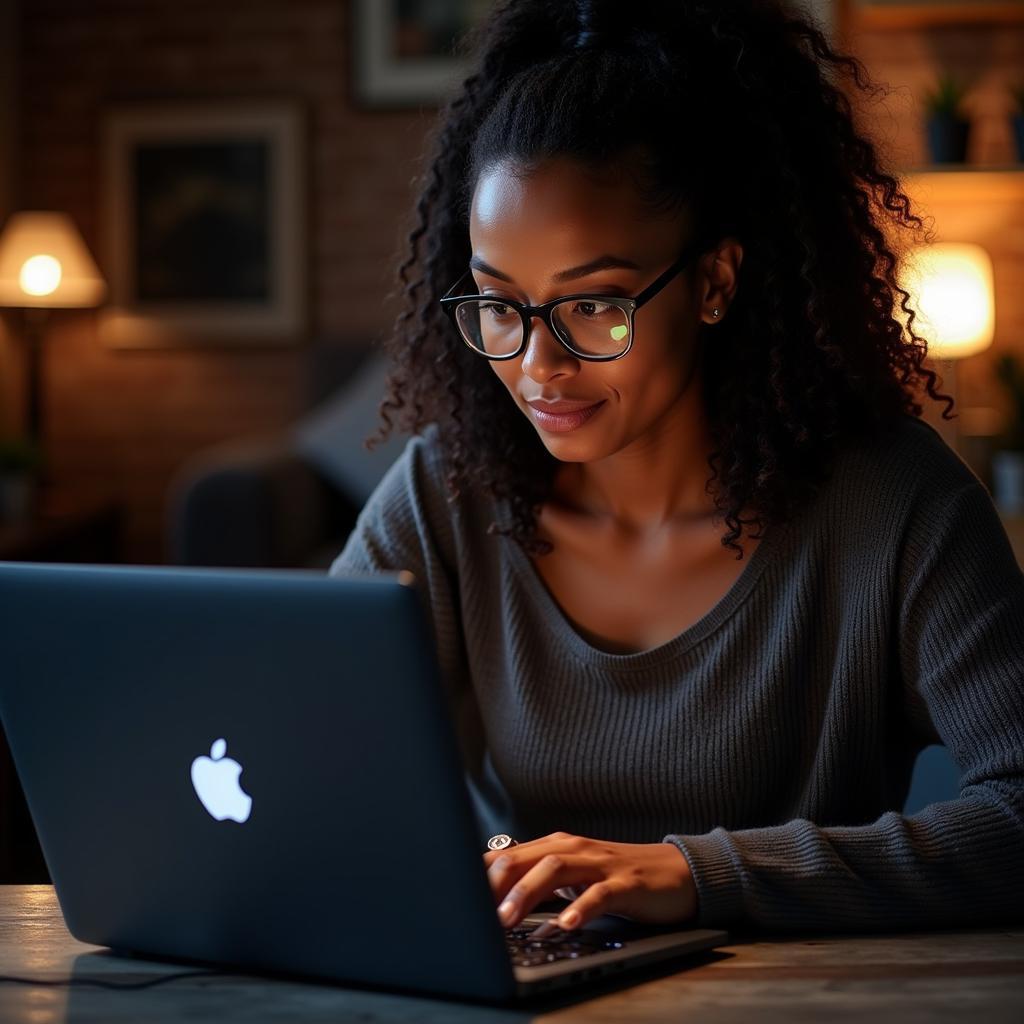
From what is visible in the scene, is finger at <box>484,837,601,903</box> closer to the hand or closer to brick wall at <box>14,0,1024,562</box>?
the hand

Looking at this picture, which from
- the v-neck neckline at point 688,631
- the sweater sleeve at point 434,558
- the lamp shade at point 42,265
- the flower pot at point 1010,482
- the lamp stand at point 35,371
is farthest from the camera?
the lamp stand at point 35,371

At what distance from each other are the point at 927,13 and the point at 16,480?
2.46 m

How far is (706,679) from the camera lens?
1.34 meters

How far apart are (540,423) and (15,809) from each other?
2.28 metres

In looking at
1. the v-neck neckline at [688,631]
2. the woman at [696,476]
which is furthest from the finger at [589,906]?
the v-neck neckline at [688,631]

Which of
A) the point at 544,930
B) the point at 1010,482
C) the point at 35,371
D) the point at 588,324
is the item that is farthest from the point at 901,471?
the point at 35,371

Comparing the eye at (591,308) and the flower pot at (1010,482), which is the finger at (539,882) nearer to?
the eye at (591,308)

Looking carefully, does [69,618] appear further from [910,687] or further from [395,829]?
[910,687]

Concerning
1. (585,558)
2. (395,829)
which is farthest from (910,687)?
(395,829)

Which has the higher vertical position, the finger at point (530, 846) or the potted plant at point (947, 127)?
the potted plant at point (947, 127)

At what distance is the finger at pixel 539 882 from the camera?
3.13 ft

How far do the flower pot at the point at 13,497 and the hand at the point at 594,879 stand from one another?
2.99 meters

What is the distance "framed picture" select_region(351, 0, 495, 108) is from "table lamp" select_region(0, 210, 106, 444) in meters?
→ 0.90

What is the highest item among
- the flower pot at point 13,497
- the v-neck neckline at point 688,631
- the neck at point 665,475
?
the neck at point 665,475
